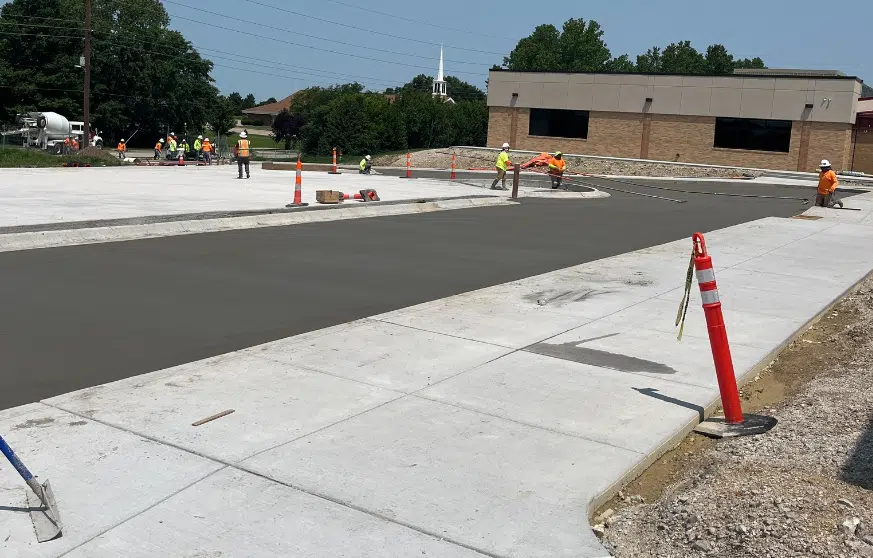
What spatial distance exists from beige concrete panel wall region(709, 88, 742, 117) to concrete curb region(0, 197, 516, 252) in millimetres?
37766

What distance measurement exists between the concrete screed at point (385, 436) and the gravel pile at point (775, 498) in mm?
316

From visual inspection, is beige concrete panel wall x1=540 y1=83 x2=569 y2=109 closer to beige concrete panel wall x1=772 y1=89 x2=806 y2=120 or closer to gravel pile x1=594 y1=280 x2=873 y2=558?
beige concrete panel wall x1=772 y1=89 x2=806 y2=120

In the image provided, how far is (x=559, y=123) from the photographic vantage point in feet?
206

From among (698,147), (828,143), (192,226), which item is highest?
(828,143)

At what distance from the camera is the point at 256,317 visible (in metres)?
9.57

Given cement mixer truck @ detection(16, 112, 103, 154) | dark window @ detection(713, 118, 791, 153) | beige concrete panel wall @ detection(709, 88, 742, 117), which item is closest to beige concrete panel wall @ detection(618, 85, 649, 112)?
beige concrete panel wall @ detection(709, 88, 742, 117)

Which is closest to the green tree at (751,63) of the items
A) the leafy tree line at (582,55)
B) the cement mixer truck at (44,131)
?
the leafy tree line at (582,55)

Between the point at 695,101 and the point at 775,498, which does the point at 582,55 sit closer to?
the point at 695,101

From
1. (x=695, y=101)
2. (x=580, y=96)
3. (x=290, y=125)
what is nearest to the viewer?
(x=695, y=101)

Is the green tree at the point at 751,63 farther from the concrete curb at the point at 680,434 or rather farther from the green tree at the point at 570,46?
the concrete curb at the point at 680,434

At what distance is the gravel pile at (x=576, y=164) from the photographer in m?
51.5

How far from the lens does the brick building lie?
53.5 meters

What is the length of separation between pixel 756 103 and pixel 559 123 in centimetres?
1333

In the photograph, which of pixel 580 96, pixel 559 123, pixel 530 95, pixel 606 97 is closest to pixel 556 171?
pixel 606 97
